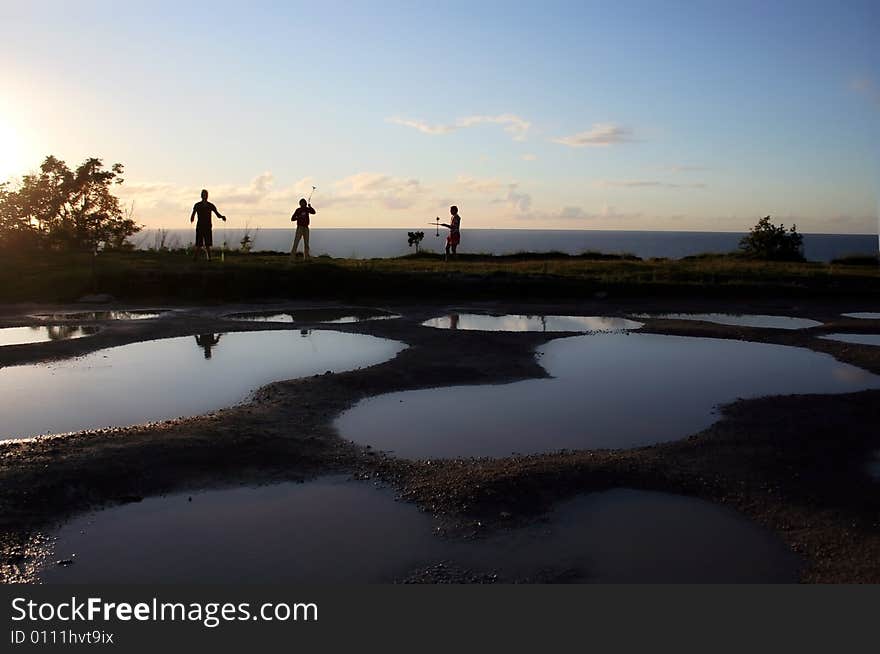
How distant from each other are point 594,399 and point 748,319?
1037cm

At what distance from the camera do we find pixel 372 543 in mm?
6426

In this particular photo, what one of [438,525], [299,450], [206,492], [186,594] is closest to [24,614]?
[186,594]

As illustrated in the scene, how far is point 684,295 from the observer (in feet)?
78.9

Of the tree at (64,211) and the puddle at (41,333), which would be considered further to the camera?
the tree at (64,211)

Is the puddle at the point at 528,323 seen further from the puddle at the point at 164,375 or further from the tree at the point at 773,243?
the tree at the point at 773,243

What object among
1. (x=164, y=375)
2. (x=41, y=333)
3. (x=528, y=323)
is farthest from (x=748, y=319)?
(x=41, y=333)

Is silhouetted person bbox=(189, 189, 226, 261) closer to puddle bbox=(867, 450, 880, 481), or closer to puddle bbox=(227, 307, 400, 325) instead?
puddle bbox=(227, 307, 400, 325)

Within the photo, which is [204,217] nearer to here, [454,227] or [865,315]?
[454,227]

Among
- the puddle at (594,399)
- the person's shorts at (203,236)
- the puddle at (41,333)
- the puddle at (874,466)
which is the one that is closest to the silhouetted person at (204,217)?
the person's shorts at (203,236)

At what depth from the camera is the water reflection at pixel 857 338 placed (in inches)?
636

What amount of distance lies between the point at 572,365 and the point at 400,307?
8.73 m

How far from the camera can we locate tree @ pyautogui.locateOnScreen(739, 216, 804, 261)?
121ft

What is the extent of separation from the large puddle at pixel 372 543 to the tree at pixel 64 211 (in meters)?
22.7

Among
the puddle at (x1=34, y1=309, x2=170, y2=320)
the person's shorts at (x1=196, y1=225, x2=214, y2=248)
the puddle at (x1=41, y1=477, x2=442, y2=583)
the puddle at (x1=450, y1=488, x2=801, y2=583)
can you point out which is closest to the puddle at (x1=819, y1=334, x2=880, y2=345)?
the puddle at (x1=450, y1=488, x2=801, y2=583)
